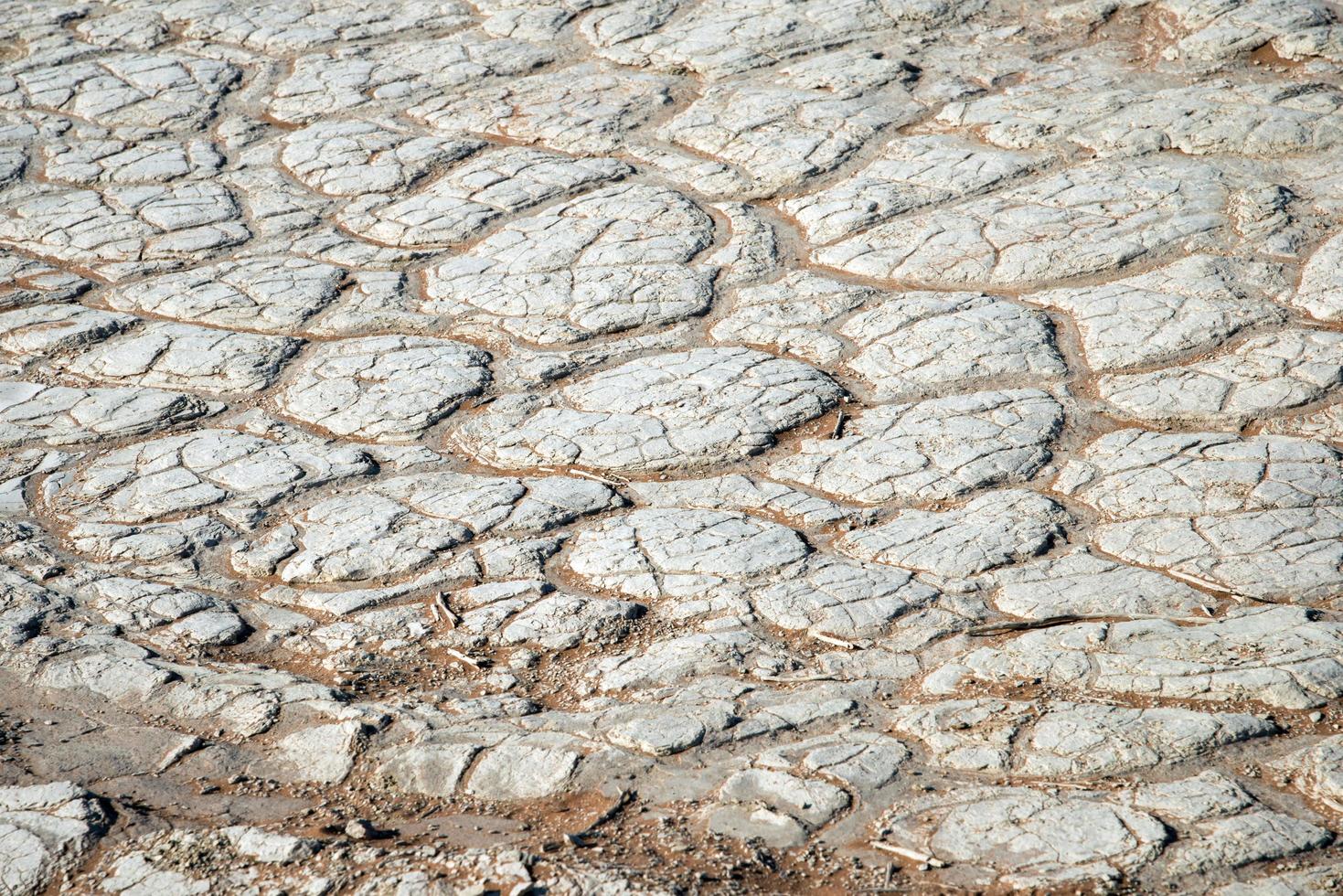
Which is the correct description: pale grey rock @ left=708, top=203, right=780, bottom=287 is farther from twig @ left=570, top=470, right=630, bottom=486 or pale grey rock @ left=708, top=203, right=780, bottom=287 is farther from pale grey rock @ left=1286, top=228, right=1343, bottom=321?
pale grey rock @ left=1286, top=228, right=1343, bottom=321

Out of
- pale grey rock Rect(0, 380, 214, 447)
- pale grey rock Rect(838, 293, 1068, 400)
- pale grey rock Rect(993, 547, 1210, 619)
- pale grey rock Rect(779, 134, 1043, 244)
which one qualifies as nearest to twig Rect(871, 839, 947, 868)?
pale grey rock Rect(993, 547, 1210, 619)

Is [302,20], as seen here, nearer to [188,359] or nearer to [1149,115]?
[188,359]

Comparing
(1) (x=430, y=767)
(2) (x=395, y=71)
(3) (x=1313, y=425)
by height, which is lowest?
(3) (x=1313, y=425)

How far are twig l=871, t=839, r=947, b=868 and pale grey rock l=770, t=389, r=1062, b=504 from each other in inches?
49.8

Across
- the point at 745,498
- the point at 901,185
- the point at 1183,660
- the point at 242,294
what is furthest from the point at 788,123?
the point at 1183,660

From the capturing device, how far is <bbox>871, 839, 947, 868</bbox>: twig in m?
2.12

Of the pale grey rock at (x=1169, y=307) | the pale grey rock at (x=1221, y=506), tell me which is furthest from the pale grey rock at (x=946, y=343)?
the pale grey rock at (x=1221, y=506)

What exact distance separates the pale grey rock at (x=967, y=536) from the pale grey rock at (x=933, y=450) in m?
0.11

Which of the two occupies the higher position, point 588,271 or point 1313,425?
point 588,271

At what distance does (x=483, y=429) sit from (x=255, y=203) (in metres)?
2.04

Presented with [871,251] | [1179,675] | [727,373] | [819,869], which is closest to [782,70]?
[871,251]

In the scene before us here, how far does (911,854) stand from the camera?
2.14 m

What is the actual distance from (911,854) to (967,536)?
112 cm

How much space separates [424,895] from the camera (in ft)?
6.86
